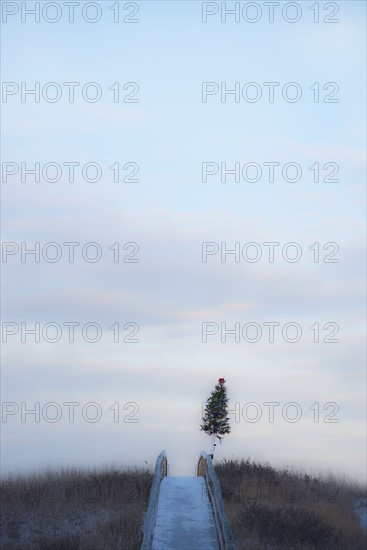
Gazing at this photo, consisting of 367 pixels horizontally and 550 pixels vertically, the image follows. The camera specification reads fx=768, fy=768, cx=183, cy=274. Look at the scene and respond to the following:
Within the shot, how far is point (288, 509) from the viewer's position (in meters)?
26.1

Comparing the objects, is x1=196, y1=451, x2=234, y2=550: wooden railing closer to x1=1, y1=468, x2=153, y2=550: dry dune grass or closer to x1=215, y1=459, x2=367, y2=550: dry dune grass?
x1=215, y1=459, x2=367, y2=550: dry dune grass

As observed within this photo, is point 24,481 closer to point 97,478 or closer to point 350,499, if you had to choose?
point 97,478

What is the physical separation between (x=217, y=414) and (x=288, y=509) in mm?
11831

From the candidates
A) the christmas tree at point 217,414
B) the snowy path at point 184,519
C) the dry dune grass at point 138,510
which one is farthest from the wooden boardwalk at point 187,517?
the christmas tree at point 217,414

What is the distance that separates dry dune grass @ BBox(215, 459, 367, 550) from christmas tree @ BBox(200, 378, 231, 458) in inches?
119

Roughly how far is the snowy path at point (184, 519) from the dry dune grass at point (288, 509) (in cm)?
A: 102

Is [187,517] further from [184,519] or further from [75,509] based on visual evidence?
[75,509]

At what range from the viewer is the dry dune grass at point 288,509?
23906 millimetres

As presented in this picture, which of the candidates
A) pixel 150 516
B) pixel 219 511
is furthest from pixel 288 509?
pixel 150 516

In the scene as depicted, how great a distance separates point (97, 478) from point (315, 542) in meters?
10.5

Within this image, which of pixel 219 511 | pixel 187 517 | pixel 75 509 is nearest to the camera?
pixel 219 511

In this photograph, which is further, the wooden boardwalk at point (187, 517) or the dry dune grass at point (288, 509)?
the dry dune grass at point (288, 509)

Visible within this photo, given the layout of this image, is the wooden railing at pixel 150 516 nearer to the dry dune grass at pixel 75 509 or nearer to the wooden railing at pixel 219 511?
the dry dune grass at pixel 75 509

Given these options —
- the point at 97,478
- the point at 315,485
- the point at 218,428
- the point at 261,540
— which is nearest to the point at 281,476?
the point at 315,485
